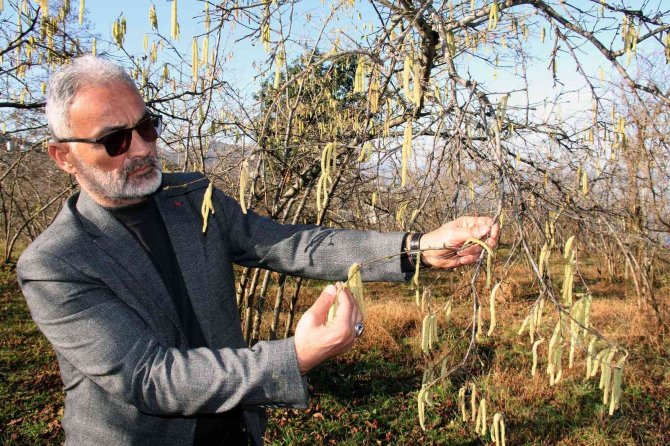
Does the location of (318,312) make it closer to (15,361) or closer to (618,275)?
(15,361)

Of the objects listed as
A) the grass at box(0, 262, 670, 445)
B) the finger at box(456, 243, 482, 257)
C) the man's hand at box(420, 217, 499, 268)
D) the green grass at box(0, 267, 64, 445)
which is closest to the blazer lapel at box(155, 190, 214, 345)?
the man's hand at box(420, 217, 499, 268)

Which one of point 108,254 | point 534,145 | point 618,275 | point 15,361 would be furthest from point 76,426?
point 618,275

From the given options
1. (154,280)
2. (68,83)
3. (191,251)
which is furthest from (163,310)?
(68,83)

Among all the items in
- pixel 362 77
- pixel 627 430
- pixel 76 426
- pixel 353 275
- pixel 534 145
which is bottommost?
pixel 627 430

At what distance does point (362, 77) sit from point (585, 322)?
140 centimetres

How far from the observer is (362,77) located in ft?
7.62

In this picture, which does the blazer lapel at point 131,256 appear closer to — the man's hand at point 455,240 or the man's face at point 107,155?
the man's face at point 107,155

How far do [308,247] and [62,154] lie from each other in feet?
2.82

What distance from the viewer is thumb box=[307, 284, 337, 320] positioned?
4.10 feet

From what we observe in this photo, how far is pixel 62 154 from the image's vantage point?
1.71 m

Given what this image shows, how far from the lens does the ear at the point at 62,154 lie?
1662 mm

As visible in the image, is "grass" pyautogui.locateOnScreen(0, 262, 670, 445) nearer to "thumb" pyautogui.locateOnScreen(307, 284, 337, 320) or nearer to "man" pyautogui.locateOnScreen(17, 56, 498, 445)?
"man" pyautogui.locateOnScreen(17, 56, 498, 445)

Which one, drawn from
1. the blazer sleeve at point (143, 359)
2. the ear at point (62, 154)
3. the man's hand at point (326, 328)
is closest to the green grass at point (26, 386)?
the ear at point (62, 154)

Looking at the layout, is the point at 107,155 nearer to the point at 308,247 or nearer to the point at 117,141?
the point at 117,141
